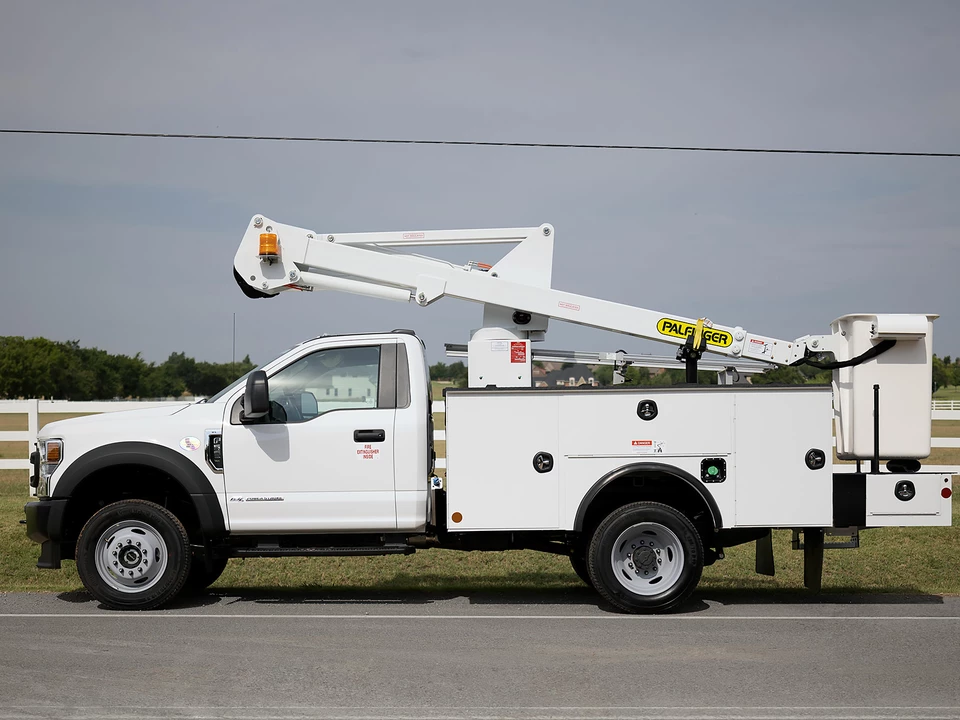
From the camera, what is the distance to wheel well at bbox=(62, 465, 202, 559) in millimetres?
8906

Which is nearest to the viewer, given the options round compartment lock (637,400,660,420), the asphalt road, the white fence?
the asphalt road

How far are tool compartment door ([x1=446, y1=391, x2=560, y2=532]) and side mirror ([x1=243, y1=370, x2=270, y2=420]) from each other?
152 cm

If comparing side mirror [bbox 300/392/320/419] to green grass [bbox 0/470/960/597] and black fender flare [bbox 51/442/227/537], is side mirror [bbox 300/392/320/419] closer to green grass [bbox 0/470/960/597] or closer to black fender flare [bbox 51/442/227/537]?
black fender flare [bbox 51/442/227/537]

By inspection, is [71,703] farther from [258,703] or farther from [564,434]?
[564,434]

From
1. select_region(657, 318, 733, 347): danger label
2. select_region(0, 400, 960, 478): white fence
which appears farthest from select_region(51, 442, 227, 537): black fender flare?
select_region(0, 400, 960, 478): white fence

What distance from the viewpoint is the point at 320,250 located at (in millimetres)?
9891

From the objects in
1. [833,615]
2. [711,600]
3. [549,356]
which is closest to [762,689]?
[833,615]

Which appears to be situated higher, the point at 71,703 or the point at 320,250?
the point at 320,250

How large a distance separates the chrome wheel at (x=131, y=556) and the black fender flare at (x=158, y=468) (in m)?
0.47

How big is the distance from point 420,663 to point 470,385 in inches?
120

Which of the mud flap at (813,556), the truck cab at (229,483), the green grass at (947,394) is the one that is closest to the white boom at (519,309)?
the mud flap at (813,556)

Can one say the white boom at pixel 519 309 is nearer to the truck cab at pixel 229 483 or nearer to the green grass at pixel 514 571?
the truck cab at pixel 229 483

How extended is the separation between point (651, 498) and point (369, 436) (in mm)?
2558

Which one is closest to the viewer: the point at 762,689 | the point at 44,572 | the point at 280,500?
the point at 762,689
